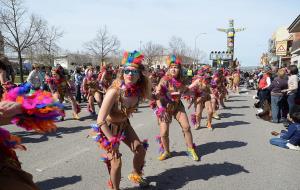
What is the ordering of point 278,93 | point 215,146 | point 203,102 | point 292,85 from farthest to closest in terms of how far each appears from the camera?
point 278,93
point 292,85
point 203,102
point 215,146

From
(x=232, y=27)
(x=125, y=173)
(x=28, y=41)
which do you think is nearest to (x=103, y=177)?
(x=125, y=173)

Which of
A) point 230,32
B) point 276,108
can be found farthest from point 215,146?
→ point 230,32

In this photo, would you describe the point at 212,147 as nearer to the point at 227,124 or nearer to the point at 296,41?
the point at 227,124

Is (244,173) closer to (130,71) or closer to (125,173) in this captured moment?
(125,173)

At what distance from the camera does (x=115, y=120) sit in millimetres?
3959

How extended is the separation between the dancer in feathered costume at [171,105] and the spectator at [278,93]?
17.4ft

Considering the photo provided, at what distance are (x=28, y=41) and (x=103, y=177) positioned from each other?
2486cm

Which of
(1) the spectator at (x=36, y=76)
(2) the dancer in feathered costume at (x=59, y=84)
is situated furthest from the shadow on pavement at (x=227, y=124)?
(1) the spectator at (x=36, y=76)

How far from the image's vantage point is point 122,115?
13.1 feet

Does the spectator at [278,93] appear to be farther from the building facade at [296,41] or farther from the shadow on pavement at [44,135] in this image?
the building facade at [296,41]

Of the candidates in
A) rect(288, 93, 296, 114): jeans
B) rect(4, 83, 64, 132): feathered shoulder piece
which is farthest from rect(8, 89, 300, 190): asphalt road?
rect(4, 83, 64, 132): feathered shoulder piece

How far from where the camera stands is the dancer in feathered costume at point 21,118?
2.14m

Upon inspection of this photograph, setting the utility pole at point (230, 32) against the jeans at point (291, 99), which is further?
the utility pole at point (230, 32)

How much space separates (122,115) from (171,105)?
1.76m
